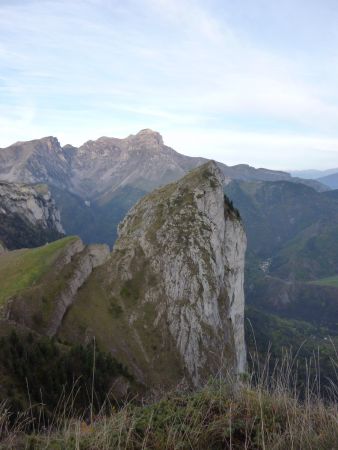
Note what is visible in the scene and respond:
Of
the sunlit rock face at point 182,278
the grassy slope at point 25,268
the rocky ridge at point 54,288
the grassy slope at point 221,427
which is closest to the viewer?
the grassy slope at point 221,427

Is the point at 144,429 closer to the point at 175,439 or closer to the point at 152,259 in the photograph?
the point at 175,439

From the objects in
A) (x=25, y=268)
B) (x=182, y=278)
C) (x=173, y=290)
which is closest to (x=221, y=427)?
(x=25, y=268)

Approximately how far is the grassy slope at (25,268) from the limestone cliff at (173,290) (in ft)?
25.1

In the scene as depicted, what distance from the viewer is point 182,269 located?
2936 inches

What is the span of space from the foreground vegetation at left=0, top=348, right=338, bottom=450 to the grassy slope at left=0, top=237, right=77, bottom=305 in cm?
5197

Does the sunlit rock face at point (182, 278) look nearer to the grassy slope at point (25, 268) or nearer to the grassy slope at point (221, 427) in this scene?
the grassy slope at point (25, 268)

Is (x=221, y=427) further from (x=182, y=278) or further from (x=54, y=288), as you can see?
(x=182, y=278)

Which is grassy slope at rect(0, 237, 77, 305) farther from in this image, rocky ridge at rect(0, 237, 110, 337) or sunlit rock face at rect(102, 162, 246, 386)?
sunlit rock face at rect(102, 162, 246, 386)

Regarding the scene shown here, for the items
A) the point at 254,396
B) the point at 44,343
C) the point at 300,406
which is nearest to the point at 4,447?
the point at 254,396

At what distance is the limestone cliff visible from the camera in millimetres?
63000

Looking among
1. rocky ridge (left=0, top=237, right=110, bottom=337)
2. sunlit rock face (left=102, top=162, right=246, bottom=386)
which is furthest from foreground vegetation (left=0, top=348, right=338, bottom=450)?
sunlit rock face (left=102, top=162, right=246, bottom=386)

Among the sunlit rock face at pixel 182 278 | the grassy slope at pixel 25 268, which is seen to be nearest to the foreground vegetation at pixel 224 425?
the grassy slope at pixel 25 268

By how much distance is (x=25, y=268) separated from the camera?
6450 cm

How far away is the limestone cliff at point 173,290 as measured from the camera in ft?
207
